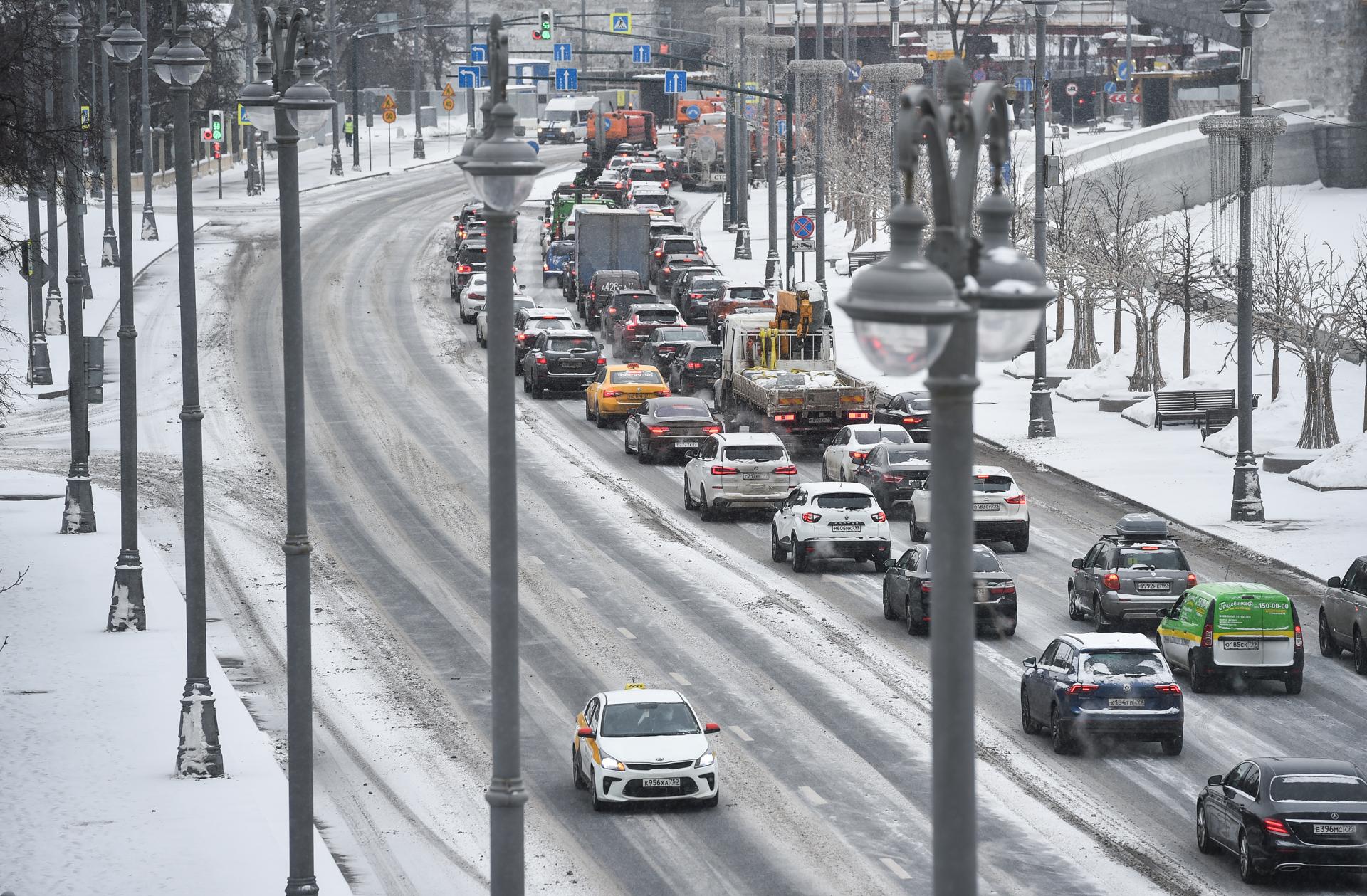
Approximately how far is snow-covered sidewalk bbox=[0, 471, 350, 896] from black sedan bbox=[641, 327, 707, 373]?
67.1ft

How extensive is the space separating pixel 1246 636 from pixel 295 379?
14.0 metres

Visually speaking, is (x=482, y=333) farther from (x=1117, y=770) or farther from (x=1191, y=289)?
(x=1117, y=770)

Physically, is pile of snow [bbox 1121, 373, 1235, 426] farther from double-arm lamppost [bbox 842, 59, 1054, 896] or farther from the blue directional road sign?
double-arm lamppost [bbox 842, 59, 1054, 896]

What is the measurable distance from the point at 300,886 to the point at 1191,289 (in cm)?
4254

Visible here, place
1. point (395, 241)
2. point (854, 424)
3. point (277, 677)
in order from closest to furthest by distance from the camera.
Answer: point (277, 677)
point (854, 424)
point (395, 241)

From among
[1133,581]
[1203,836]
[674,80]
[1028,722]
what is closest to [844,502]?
[1133,581]

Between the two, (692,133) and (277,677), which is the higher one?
(692,133)

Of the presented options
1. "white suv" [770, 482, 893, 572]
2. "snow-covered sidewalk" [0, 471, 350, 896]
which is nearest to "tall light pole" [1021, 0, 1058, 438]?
"white suv" [770, 482, 893, 572]

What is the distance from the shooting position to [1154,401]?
46.2 metres

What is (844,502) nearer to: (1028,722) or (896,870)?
(1028,722)

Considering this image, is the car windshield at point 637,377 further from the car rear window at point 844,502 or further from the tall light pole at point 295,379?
the tall light pole at point 295,379

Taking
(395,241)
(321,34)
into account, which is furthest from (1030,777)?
(321,34)

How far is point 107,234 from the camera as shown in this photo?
6581cm

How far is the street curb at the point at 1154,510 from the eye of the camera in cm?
3173
